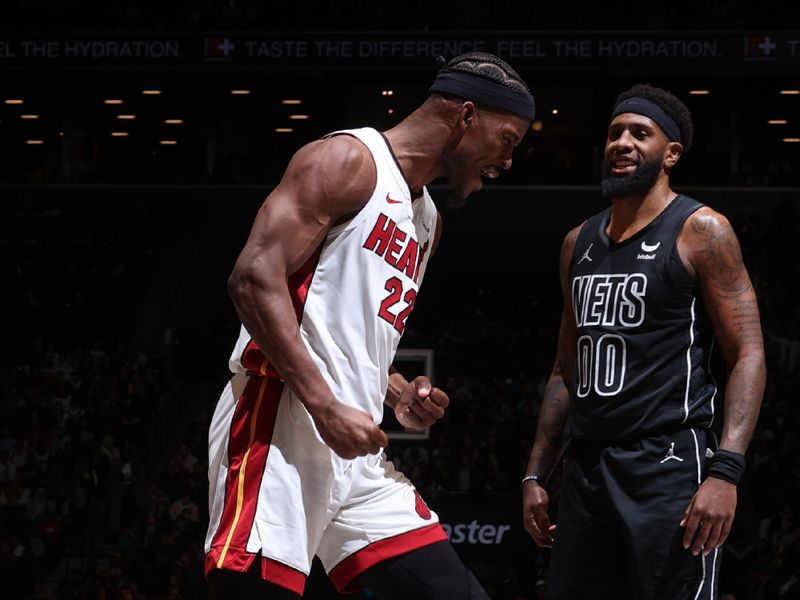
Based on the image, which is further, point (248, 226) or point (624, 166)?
point (248, 226)

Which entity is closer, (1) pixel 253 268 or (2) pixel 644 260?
(1) pixel 253 268

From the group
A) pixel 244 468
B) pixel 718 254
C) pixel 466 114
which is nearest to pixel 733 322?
pixel 718 254

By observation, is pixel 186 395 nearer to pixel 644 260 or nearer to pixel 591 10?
pixel 591 10

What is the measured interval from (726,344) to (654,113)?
2.82ft

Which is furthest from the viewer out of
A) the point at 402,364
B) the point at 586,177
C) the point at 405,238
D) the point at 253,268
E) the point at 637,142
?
the point at 586,177

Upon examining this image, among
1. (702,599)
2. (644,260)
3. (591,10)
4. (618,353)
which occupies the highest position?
(591,10)

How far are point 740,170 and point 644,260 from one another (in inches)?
827

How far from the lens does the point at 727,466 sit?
3.99m

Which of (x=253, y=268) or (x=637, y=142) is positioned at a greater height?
(x=637, y=142)

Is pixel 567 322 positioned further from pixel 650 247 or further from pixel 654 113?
pixel 654 113

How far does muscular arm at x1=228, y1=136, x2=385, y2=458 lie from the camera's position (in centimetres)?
320

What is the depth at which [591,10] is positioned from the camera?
80.0ft

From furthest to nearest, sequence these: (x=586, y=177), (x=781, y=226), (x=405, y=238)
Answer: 1. (x=586, y=177)
2. (x=781, y=226)
3. (x=405, y=238)

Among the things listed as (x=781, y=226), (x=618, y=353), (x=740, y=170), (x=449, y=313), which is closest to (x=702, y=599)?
(x=618, y=353)
